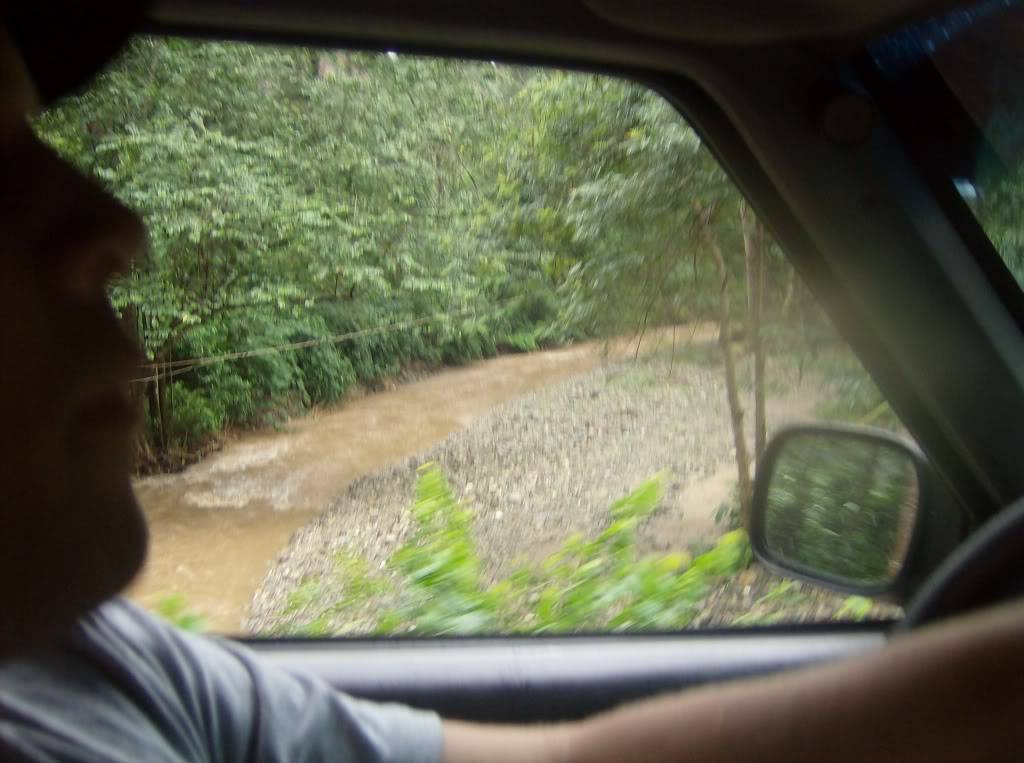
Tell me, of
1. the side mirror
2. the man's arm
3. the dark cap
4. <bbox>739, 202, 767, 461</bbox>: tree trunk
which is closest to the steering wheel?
the man's arm

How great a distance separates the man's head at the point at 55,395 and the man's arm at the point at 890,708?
77 centimetres

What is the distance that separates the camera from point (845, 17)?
148 centimetres

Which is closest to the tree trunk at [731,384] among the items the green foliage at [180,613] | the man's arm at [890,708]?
the man's arm at [890,708]

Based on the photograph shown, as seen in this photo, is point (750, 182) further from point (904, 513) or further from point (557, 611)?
point (557, 611)

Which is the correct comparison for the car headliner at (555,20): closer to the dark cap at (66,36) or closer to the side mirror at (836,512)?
the dark cap at (66,36)

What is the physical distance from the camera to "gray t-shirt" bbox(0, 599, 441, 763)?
3.36ft

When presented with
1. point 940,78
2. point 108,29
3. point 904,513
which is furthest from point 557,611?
point 108,29

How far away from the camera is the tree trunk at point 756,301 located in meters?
1.77

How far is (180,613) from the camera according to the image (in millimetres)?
1945

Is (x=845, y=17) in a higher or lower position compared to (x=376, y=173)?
higher

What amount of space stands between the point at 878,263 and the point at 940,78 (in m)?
0.35

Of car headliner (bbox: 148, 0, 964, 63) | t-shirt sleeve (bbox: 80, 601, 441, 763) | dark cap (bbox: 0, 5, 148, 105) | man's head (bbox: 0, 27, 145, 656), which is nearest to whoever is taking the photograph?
man's head (bbox: 0, 27, 145, 656)

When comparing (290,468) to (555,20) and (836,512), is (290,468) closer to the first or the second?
(555,20)

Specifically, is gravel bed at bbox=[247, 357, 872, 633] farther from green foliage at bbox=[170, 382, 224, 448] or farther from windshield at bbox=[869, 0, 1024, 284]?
windshield at bbox=[869, 0, 1024, 284]
